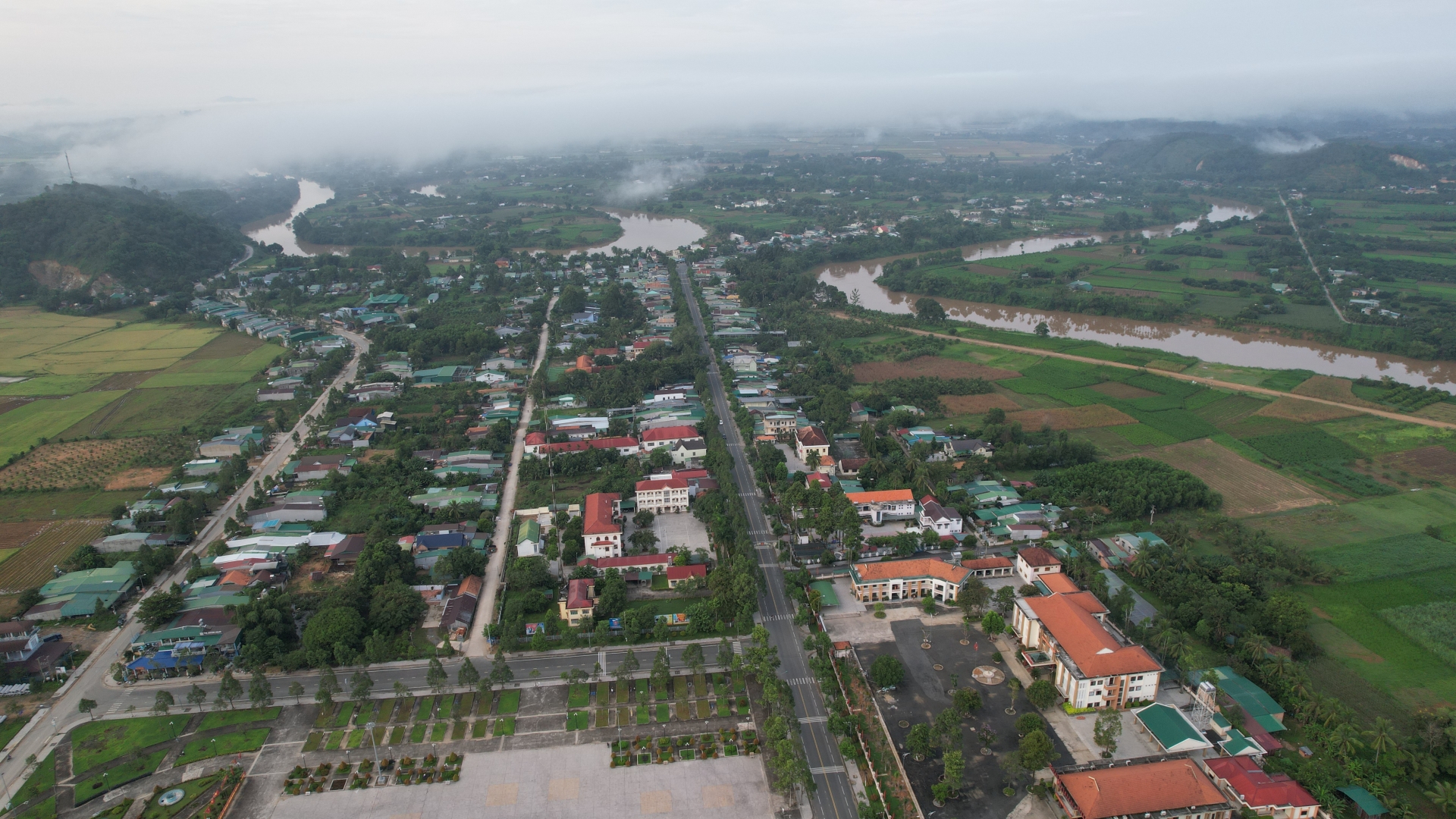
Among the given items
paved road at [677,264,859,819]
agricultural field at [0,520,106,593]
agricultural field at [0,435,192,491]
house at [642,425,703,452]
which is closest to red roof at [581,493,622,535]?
paved road at [677,264,859,819]

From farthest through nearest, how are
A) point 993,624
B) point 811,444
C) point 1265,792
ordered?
1. point 811,444
2. point 993,624
3. point 1265,792

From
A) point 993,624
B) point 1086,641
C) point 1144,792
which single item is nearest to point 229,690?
point 993,624

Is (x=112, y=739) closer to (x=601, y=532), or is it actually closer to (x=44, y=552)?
(x=44, y=552)

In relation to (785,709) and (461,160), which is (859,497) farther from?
(461,160)

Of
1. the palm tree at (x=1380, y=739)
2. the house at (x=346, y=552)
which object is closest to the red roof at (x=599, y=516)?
the house at (x=346, y=552)

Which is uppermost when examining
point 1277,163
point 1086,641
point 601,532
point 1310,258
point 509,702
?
point 1277,163

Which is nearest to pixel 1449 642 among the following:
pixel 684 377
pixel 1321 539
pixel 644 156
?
pixel 1321 539
